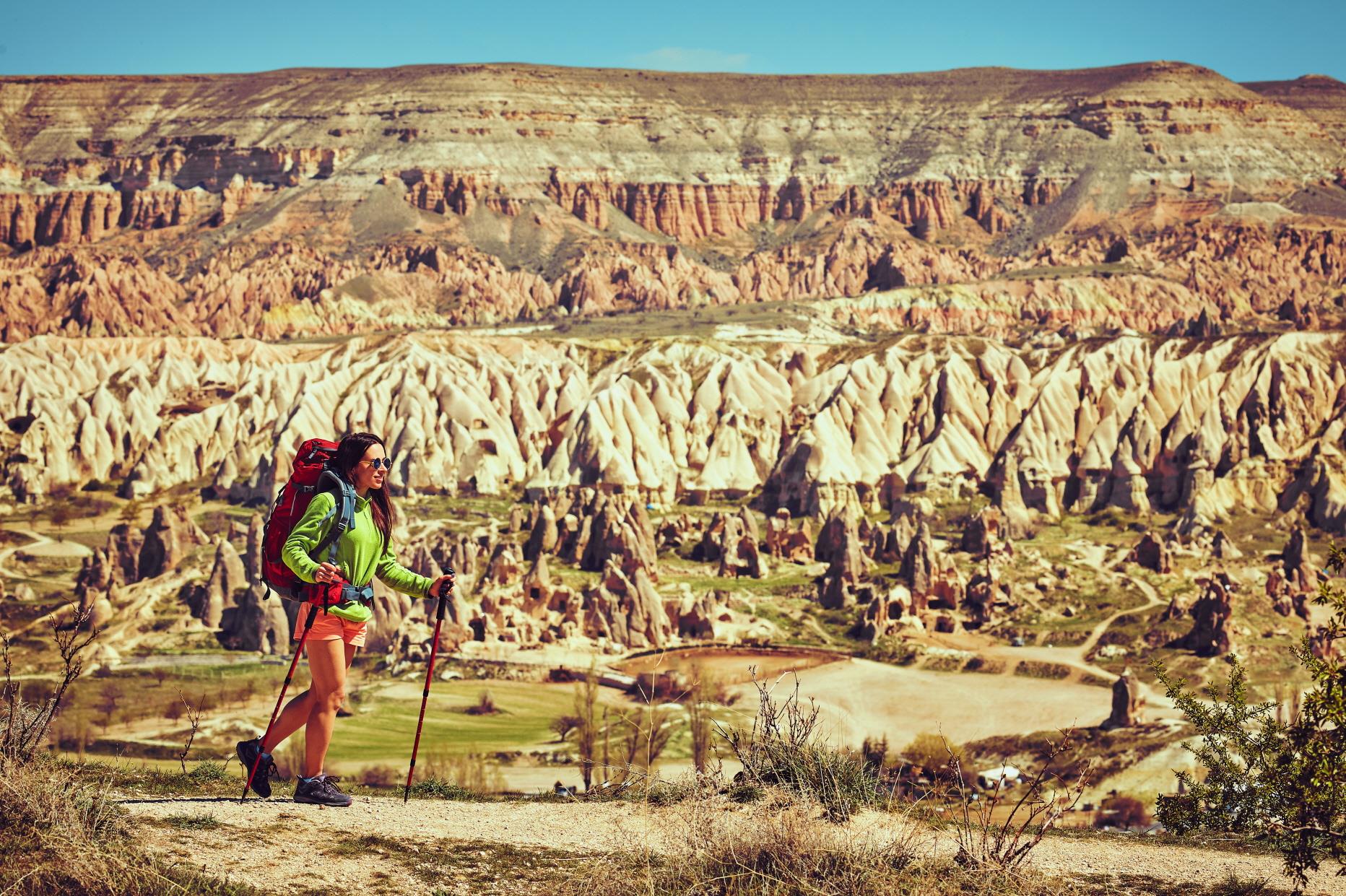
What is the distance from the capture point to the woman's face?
53.0 feet

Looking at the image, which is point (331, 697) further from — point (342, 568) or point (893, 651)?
point (893, 651)

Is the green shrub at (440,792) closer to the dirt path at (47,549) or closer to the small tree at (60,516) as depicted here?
the dirt path at (47,549)

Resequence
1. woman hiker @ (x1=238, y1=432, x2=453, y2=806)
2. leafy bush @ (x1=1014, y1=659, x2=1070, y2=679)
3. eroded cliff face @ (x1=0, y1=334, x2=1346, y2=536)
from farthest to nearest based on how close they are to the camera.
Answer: eroded cliff face @ (x1=0, y1=334, x2=1346, y2=536), leafy bush @ (x1=1014, y1=659, x2=1070, y2=679), woman hiker @ (x1=238, y1=432, x2=453, y2=806)

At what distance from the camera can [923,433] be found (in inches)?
4732

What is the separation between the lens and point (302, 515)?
1606 centimetres

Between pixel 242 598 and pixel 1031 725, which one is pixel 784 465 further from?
pixel 1031 725

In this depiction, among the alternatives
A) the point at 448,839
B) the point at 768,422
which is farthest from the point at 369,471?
the point at 768,422

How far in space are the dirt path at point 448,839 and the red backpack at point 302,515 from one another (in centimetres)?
264

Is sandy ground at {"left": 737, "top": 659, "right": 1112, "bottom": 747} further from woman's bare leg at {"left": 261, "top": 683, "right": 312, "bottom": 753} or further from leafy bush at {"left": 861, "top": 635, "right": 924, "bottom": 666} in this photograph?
woman's bare leg at {"left": 261, "top": 683, "right": 312, "bottom": 753}

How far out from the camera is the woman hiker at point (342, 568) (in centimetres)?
1593

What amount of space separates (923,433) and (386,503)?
346 ft

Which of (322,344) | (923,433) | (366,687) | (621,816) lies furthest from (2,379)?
(621,816)

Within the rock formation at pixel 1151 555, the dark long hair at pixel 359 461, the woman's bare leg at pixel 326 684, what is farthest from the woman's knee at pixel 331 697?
the rock formation at pixel 1151 555

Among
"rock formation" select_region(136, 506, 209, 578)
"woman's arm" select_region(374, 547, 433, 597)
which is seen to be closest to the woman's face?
"woman's arm" select_region(374, 547, 433, 597)
